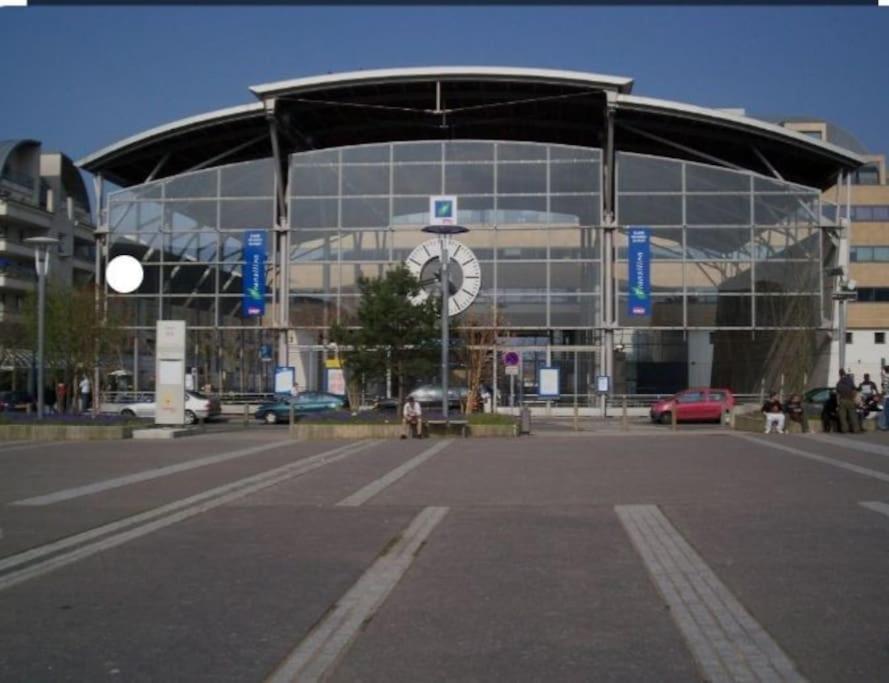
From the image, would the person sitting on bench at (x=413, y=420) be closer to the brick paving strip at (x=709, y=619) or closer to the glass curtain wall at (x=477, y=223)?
the glass curtain wall at (x=477, y=223)

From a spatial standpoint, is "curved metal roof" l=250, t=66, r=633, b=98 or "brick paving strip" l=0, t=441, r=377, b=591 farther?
"curved metal roof" l=250, t=66, r=633, b=98

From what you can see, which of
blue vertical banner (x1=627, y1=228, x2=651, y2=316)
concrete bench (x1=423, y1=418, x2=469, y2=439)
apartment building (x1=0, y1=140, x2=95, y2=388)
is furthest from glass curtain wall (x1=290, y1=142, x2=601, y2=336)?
concrete bench (x1=423, y1=418, x2=469, y2=439)

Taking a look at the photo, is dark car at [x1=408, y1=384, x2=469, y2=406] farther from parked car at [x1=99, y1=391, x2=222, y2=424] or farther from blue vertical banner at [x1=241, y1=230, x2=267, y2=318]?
blue vertical banner at [x1=241, y1=230, x2=267, y2=318]

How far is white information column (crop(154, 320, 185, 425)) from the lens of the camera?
32906mm

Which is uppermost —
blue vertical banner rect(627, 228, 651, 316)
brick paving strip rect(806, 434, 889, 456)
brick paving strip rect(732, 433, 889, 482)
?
blue vertical banner rect(627, 228, 651, 316)

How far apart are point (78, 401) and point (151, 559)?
39476 millimetres

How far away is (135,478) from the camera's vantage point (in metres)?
18.0

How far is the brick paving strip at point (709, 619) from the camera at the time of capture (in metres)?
6.24

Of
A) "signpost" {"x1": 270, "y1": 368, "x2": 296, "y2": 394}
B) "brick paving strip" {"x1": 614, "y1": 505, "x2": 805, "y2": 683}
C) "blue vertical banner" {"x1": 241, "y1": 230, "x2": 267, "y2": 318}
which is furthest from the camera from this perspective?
"blue vertical banner" {"x1": 241, "y1": 230, "x2": 267, "y2": 318}

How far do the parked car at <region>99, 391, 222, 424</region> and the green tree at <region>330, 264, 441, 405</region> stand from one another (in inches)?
390

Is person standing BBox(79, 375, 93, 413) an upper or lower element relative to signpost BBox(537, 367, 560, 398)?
lower

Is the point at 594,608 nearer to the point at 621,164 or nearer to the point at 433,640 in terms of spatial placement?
the point at 433,640

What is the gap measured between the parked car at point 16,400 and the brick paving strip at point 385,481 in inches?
1140

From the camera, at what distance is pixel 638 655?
6520 mm
